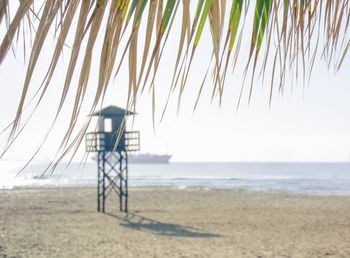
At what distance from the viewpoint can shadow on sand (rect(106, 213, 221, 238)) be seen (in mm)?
13773

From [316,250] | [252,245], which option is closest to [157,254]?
[252,245]

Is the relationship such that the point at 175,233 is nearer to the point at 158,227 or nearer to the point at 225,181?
the point at 158,227

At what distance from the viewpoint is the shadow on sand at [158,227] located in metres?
13.8

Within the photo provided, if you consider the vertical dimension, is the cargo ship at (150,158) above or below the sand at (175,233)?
above

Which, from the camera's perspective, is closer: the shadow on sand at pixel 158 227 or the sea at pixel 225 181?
the shadow on sand at pixel 158 227

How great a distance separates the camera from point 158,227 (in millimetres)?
15555

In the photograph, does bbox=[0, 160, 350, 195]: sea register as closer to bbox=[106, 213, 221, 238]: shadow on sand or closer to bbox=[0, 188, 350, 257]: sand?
bbox=[0, 188, 350, 257]: sand

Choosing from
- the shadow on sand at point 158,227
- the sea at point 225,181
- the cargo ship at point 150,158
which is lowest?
the sea at point 225,181

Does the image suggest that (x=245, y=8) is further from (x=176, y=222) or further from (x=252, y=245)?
(x=176, y=222)

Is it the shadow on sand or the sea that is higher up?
the shadow on sand

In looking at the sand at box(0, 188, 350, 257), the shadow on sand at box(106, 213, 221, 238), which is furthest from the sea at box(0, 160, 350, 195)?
the shadow on sand at box(106, 213, 221, 238)

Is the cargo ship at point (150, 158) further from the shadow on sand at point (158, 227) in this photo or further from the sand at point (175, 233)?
the shadow on sand at point (158, 227)

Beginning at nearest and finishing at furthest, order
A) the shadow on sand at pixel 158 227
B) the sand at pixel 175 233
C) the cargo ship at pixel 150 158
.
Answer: the sand at pixel 175 233 → the shadow on sand at pixel 158 227 → the cargo ship at pixel 150 158

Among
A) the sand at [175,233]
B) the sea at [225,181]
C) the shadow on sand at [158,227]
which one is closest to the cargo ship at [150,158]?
the sea at [225,181]
